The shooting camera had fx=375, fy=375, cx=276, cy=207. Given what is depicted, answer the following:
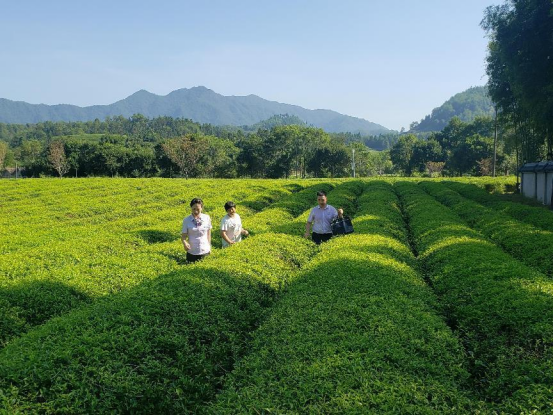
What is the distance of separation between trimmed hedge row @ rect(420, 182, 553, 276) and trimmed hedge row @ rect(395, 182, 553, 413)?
142 cm

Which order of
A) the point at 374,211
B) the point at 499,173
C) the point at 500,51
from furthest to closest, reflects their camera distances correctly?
1. the point at 499,173
2. the point at 500,51
3. the point at 374,211

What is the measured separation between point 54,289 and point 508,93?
4012 cm

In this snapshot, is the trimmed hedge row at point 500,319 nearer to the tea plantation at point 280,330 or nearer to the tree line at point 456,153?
the tea plantation at point 280,330

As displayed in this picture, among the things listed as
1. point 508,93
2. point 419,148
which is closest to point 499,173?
point 419,148

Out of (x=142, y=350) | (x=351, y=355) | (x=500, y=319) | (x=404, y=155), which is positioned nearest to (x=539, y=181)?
(x=500, y=319)

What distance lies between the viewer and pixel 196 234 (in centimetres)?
1001

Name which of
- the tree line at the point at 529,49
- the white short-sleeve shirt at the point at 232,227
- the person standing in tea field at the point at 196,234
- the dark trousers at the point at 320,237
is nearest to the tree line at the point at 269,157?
the tree line at the point at 529,49

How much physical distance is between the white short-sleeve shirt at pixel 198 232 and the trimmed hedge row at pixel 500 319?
6.00 metres

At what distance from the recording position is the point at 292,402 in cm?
428

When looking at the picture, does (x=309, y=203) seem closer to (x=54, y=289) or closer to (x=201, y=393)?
(x=54, y=289)

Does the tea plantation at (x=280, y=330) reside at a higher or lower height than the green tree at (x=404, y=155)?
lower

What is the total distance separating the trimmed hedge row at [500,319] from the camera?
4.85 m

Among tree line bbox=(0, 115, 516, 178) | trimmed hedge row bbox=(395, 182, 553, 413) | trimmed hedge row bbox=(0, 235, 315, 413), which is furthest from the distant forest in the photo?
trimmed hedge row bbox=(0, 235, 315, 413)

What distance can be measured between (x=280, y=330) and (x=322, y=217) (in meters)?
6.23
